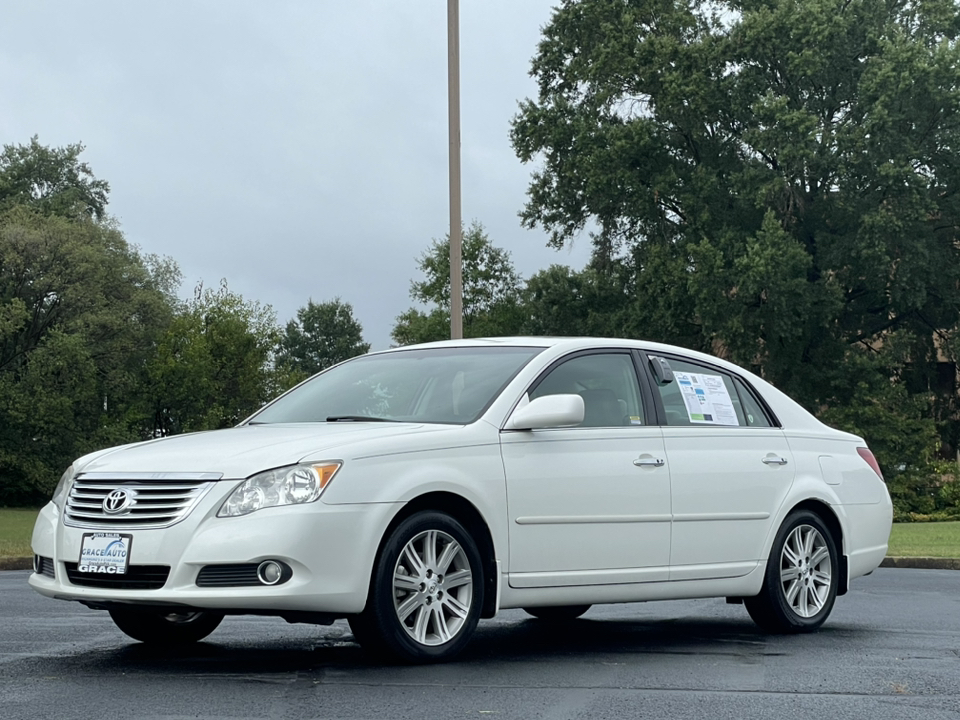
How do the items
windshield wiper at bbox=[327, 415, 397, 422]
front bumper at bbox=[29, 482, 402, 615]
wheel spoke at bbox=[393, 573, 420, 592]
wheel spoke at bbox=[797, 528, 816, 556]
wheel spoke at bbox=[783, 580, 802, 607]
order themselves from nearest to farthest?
front bumper at bbox=[29, 482, 402, 615]
wheel spoke at bbox=[393, 573, 420, 592]
windshield wiper at bbox=[327, 415, 397, 422]
wheel spoke at bbox=[783, 580, 802, 607]
wheel spoke at bbox=[797, 528, 816, 556]

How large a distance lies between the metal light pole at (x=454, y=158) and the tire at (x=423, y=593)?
11.3m

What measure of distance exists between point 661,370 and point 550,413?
5.05 ft

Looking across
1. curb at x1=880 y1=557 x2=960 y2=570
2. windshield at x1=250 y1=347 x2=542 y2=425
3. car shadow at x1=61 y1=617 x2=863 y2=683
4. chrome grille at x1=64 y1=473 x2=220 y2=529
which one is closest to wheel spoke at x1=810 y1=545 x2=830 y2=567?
car shadow at x1=61 y1=617 x2=863 y2=683

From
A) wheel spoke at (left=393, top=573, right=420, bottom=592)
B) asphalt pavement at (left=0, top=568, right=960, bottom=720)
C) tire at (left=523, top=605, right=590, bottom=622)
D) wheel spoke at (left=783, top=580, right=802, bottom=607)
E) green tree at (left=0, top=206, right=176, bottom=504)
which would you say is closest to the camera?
asphalt pavement at (left=0, top=568, right=960, bottom=720)

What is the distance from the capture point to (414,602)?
6.95 metres

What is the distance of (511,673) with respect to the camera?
6.91 meters

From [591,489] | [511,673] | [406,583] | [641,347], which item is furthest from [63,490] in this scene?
[641,347]

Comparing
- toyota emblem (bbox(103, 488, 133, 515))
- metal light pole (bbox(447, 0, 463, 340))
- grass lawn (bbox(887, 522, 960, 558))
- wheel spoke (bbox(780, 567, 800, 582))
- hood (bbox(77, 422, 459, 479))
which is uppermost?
metal light pole (bbox(447, 0, 463, 340))

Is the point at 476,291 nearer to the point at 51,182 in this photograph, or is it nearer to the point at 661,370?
the point at 51,182

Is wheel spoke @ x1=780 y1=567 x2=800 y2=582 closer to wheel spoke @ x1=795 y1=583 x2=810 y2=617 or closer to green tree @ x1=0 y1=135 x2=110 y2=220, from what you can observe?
wheel spoke @ x1=795 y1=583 x2=810 y2=617

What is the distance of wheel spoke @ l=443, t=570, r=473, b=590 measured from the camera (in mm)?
7094

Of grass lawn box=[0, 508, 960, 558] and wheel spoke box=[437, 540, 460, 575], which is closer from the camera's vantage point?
wheel spoke box=[437, 540, 460, 575]

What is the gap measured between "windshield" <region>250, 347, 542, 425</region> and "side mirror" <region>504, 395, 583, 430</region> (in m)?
0.26

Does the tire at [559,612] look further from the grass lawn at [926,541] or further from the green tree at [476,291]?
the green tree at [476,291]
